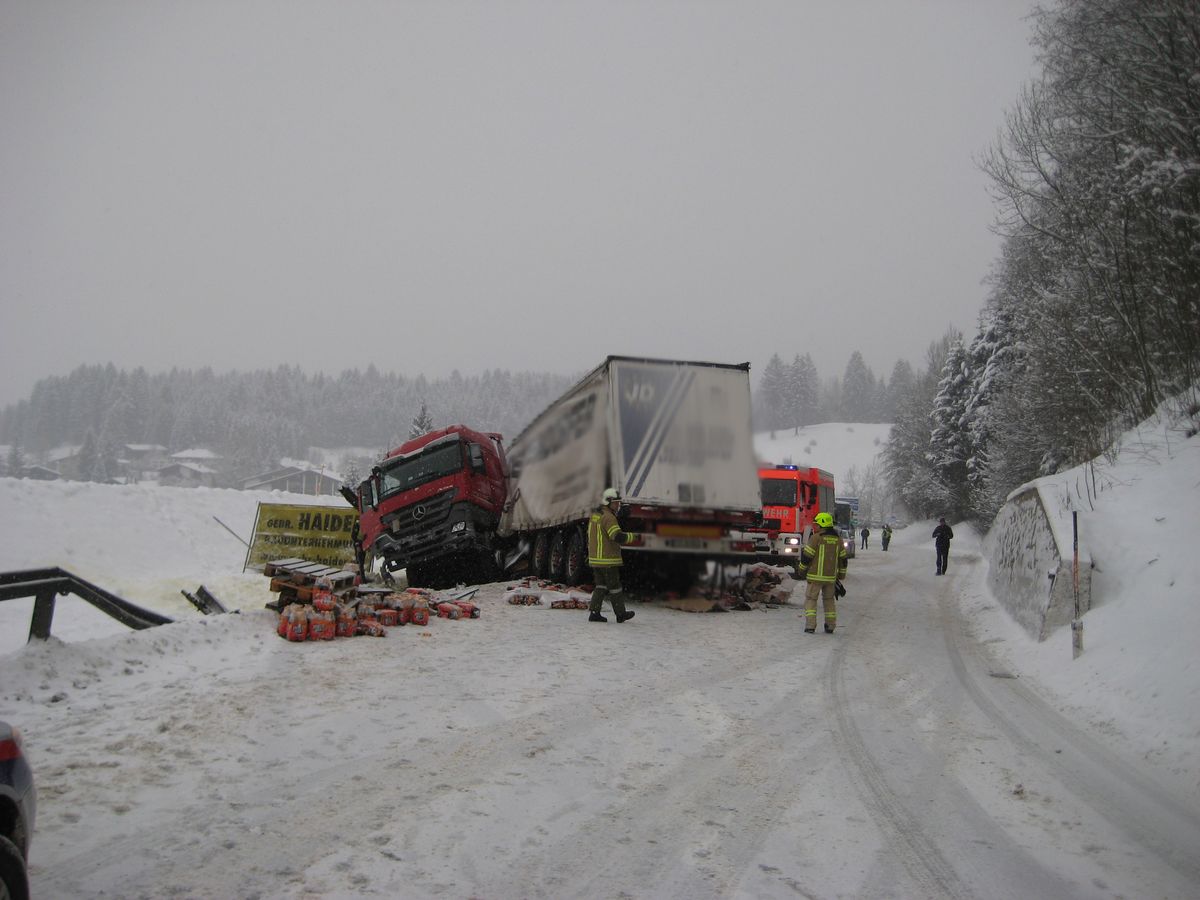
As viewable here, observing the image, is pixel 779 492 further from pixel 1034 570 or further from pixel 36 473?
pixel 36 473

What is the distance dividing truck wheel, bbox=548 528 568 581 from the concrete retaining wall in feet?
24.8

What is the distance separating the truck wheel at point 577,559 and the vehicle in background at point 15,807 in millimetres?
10660

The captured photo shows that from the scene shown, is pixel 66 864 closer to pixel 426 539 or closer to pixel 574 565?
pixel 574 565


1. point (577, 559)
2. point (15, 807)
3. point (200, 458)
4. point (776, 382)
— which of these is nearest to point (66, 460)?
point (200, 458)

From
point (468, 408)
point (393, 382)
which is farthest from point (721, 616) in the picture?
point (393, 382)

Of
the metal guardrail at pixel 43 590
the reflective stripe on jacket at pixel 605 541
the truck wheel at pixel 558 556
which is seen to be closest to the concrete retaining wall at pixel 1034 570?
the reflective stripe on jacket at pixel 605 541

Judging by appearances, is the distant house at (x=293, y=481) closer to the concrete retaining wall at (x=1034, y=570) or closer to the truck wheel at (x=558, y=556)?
the truck wheel at (x=558, y=556)

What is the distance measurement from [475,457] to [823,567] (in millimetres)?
8400

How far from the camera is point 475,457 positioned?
1634 cm

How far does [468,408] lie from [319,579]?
11061 cm

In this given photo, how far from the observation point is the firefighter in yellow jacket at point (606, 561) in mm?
10547

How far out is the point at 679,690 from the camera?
6.67 m

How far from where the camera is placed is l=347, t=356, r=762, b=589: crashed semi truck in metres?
12.0

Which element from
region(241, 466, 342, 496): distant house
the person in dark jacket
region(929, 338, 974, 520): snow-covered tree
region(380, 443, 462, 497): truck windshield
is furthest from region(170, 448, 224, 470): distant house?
the person in dark jacket
